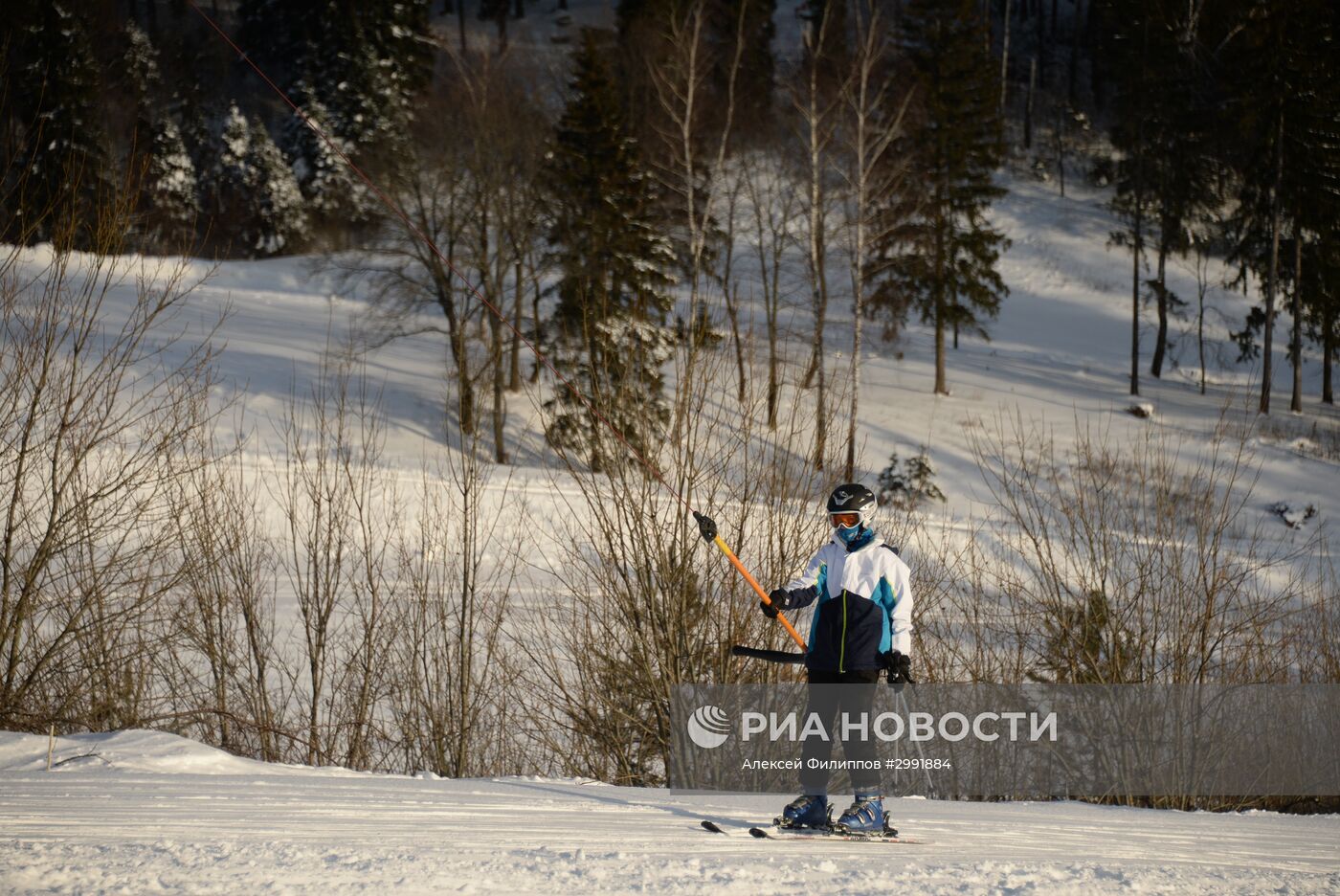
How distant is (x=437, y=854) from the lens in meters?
5.27

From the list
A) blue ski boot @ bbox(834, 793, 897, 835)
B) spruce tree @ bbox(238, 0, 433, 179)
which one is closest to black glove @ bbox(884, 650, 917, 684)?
blue ski boot @ bbox(834, 793, 897, 835)

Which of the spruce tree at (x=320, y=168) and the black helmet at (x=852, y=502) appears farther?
the spruce tree at (x=320, y=168)

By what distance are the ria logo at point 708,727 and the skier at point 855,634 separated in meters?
3.62

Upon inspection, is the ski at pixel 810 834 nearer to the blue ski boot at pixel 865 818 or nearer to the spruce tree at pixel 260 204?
the blue ski boot at pixel 865 818

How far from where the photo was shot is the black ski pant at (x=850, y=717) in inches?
249

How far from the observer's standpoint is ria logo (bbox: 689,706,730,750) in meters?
9.95

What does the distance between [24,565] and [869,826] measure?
843 cm

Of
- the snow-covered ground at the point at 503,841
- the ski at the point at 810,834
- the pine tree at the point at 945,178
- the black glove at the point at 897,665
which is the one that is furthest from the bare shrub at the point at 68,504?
the pine tree at the point at 945,178

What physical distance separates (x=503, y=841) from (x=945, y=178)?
31815 mm

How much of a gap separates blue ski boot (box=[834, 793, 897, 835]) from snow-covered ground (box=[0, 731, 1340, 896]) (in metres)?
0.12

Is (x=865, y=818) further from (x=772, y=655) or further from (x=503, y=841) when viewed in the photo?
(x=503, y=841)

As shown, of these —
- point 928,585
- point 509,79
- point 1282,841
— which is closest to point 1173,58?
point 509,79

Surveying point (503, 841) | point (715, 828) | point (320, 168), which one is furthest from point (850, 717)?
point (320, 168)

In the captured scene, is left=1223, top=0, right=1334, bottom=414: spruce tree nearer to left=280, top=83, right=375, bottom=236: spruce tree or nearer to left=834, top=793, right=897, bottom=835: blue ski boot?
left=834, top=793, right=897, bottom=835: blue ski boot
